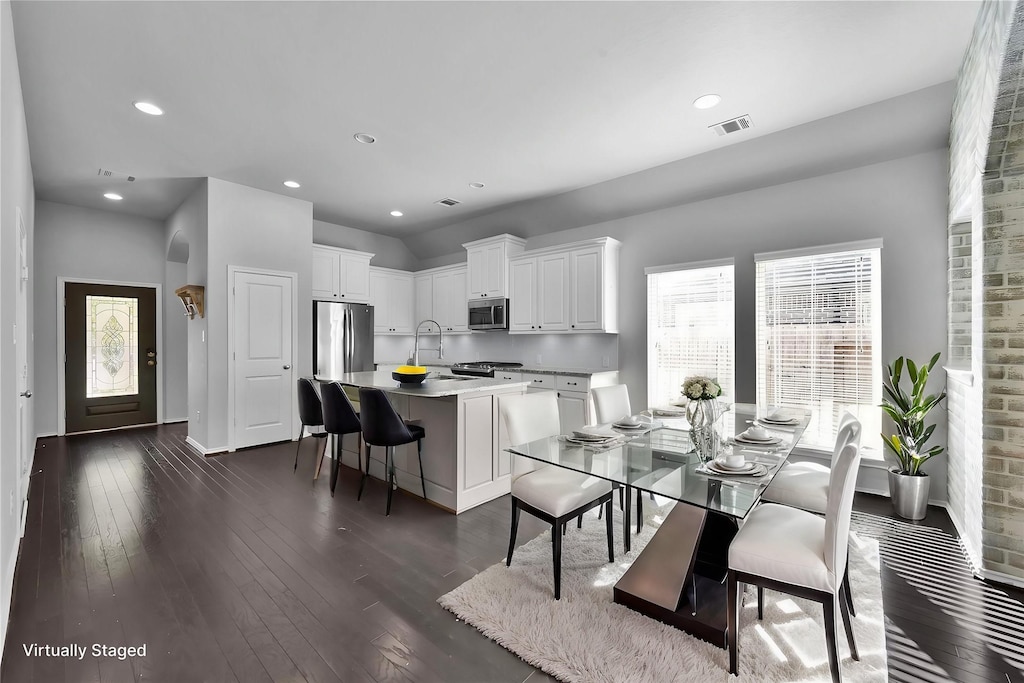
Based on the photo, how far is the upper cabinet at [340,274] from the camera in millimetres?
6082

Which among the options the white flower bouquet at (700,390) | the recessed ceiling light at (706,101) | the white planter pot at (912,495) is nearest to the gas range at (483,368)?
the recessed ceiling light at (706,101)

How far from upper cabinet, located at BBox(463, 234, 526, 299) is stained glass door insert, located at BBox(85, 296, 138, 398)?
4870mm

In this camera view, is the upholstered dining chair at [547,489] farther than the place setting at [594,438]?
No

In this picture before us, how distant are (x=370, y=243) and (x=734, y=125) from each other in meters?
5.45

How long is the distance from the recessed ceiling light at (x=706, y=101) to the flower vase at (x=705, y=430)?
217 centimetres

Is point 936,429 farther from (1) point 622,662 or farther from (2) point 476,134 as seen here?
(2) point 476,134

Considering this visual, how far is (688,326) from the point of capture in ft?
15.5

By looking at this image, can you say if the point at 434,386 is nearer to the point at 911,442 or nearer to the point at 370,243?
the point at 911,442

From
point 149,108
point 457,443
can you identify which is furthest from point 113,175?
point 457,443

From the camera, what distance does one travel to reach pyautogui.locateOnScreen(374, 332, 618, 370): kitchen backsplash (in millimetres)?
5492

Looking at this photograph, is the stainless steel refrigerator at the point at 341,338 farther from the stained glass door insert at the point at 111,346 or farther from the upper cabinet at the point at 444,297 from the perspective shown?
the stained glass door insert at the point at 111,346

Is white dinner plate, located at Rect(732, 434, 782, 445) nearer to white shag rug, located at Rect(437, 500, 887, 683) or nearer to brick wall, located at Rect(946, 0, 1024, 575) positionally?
white shag rug, located at Rect(437, 500, 887, 683)

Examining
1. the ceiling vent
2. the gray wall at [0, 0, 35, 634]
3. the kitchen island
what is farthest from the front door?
the kitchen island

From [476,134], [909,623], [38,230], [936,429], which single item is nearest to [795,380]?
[936,429]
